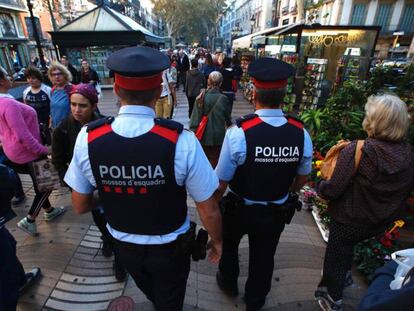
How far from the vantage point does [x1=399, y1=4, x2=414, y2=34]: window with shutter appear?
26953 mm

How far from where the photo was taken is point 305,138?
194cm

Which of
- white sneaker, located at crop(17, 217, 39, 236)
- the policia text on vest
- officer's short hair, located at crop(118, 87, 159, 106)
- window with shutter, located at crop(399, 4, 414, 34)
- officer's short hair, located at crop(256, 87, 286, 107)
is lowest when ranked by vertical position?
white sneaker, located at crop(17, 217, 39, 236)

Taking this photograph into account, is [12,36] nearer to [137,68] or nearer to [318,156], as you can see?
[318,156]

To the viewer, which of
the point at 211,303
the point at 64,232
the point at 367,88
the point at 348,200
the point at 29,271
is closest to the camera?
the point at 348,200

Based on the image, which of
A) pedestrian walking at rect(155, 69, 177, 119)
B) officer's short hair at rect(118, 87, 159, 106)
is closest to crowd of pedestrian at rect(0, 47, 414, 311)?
officer's short hair at rect(118, 87, 159, 106)

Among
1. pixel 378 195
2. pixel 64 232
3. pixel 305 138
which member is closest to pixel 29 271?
pixel 64 232

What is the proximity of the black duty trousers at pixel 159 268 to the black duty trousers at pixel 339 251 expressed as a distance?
1261 mm

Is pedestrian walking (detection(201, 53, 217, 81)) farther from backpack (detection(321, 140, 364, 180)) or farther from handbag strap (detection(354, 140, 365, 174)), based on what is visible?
handbag strap (detection(354, 140, 365, 174))

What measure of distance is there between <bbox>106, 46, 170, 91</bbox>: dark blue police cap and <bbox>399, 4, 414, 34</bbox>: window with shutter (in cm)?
3519

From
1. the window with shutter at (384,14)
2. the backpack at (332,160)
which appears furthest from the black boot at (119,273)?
the window with shutter at (384,14)

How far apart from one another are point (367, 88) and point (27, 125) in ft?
17.1

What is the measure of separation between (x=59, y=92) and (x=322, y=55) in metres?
8.59

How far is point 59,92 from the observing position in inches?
145

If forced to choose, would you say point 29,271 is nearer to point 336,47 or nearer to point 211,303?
point 211,303
